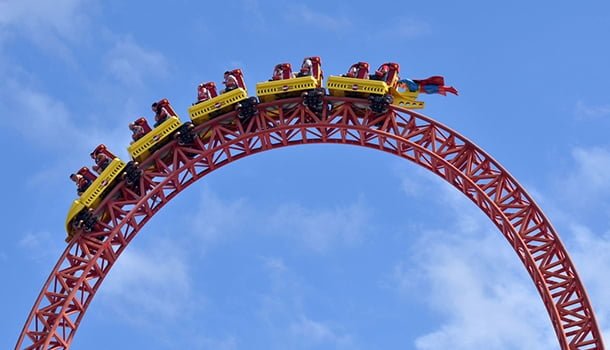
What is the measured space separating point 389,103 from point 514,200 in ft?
11.5

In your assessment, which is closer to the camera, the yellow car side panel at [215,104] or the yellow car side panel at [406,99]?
the yellow car side panel at [215,104]

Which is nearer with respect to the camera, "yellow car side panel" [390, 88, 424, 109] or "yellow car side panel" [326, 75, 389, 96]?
"yellow car side panel" [326, 75, 389, 96]

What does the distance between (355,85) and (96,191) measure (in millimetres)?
6300

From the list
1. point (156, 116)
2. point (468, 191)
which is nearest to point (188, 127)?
point (156, 116)

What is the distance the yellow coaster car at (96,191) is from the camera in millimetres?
30156

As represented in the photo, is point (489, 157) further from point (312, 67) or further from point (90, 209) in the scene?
point (90, 209)

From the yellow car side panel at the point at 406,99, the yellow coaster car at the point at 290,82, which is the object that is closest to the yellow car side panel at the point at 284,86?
the yellow coaster car at the point at 290,82

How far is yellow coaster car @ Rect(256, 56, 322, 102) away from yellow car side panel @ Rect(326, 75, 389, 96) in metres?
0.38

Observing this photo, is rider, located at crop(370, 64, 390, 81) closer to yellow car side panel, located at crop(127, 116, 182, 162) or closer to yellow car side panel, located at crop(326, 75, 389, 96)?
yellow car side panel, located at crop(326, 75, 389, 96)

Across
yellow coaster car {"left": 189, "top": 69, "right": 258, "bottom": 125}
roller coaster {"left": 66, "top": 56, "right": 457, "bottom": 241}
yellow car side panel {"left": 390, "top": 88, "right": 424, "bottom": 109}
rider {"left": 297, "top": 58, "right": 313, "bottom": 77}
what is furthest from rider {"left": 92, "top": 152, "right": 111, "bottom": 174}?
yellow car side panel {"left": 390, "top": 88, "right": 424, "bottom": 109}

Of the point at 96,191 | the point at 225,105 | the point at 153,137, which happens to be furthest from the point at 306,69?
the point at 96,191

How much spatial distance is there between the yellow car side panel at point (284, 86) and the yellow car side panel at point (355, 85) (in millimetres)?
A: 382

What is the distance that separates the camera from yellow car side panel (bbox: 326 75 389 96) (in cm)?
2983

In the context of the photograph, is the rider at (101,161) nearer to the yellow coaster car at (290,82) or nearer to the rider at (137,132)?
the rider at (137,132)
